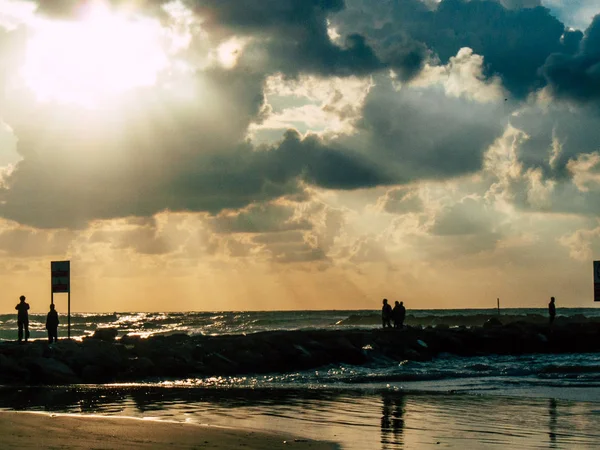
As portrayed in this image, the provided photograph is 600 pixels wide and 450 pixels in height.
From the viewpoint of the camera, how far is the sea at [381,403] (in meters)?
14.4

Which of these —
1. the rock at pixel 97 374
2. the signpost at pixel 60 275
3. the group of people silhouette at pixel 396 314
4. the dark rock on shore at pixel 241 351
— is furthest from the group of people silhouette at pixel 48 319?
the group of people silhouette at pixel 396 314

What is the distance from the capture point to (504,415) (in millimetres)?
17094

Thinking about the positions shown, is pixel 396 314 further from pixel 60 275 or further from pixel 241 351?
pixel 60 275

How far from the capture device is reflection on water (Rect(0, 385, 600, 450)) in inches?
552

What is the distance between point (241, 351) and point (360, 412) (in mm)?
12935

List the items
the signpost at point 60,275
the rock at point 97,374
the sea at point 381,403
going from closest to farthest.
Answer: the sea at point 381,403 → the rock at point 97,374 → the signpost at point 60,275

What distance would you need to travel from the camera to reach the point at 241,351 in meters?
29.9

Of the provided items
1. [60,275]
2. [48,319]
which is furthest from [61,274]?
[48,319]

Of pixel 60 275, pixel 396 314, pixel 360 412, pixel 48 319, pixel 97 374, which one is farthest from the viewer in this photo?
pixel 396 314

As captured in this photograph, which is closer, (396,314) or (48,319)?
(48,319)

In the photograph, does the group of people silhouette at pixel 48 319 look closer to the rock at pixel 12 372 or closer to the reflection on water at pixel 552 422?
the rock at pixel 12 372

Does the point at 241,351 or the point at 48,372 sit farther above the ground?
the point at 241,351

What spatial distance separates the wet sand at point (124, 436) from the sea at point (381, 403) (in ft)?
2.58

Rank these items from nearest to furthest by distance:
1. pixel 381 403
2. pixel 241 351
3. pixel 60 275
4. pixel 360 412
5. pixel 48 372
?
pixel 360 412 < pixel 381 403 < pixel 48 372 < pixel 60 275 < pixel 241 351
